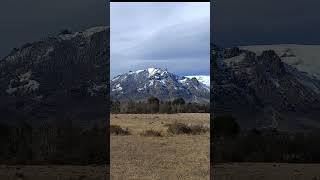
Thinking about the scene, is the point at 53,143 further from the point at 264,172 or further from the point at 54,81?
the point at 264,172

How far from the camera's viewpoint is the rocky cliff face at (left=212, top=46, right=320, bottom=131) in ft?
59.6

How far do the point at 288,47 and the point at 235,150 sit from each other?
3.45 meters

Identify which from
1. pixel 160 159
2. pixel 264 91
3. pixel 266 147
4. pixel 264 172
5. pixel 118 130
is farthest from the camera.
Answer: pixel 118 130

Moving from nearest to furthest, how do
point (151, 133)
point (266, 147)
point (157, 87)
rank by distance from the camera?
1. point (266, 147)
2. point (151, 133)
3. point (157, 87)

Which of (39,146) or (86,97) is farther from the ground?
(86,97)

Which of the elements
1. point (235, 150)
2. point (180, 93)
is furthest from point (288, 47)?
point (180, 93)

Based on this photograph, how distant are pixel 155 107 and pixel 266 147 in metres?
25.6

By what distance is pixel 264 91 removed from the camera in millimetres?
19625

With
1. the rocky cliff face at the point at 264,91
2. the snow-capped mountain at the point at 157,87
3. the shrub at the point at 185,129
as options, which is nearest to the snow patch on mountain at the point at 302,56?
the rocky cliff face at the point at 264,91

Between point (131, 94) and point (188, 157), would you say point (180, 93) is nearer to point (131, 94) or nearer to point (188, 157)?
point (131, 94)

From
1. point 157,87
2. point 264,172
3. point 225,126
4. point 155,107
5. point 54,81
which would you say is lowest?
point 264,172

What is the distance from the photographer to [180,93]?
58094mm

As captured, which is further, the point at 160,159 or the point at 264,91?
the point at 264,91

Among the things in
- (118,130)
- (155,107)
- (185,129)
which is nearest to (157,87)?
(155,107)
